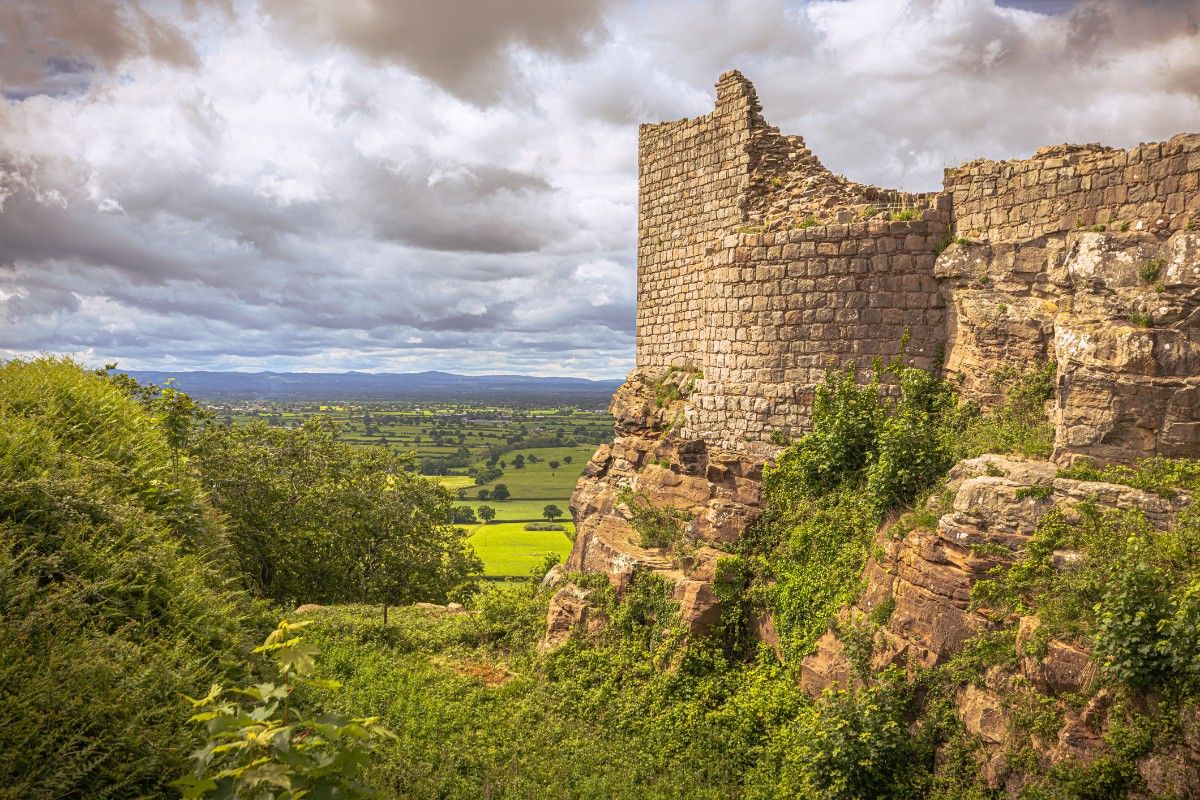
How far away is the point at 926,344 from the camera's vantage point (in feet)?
40.1

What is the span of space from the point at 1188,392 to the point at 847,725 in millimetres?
5370

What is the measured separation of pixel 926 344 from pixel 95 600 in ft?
39.2

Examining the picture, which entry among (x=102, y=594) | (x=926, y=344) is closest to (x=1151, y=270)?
(x=926, y=344)

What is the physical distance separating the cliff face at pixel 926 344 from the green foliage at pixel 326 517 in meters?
6.82

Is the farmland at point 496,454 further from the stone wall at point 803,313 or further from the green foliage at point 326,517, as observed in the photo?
the stone wall at point 803,313

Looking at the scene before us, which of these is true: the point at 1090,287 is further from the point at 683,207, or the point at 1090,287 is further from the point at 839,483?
the point at 683,207

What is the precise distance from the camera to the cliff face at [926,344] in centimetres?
863

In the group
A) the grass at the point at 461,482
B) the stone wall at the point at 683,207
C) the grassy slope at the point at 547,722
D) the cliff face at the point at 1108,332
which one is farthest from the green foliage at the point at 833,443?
the grass at the point at 461,482

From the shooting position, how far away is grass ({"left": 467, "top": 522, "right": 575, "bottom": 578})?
41.5 meters

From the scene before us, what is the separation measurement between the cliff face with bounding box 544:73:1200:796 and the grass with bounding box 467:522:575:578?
2379 cm

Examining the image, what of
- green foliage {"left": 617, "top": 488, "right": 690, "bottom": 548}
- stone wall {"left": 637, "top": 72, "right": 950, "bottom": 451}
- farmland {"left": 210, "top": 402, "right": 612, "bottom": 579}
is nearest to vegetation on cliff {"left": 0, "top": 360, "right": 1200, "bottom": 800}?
green foliage {"left": 617, "top": 488, "right": 690, "bottom": 548}

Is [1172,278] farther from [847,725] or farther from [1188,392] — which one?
[847,725]

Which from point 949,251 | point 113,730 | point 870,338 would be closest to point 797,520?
point 870,338

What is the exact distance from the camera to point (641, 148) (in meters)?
20.1
